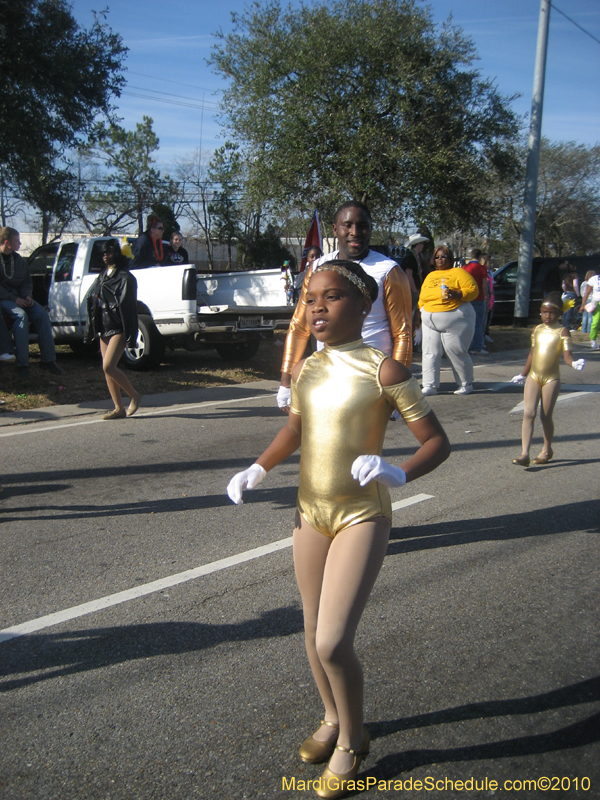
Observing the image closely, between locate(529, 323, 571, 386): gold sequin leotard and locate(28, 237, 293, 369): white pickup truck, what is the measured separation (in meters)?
5.47

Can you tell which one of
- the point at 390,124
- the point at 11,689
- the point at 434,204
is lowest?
the point at 11,689

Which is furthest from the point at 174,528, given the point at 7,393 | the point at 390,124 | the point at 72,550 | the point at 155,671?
the point at 390,124

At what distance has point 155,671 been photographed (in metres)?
3.04

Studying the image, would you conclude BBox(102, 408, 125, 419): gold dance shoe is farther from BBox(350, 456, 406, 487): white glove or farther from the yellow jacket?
BBox(350, 456, 406, 487): white glove

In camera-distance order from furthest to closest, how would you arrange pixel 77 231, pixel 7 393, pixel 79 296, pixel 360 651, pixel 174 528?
pixel 77 231 < pixel 79 296 < pixel 7 393 < pixel 174 528 < pixel 360 651

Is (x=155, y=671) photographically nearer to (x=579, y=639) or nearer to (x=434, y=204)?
(x=579, y=639)

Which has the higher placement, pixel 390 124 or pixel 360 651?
pixel 390 124

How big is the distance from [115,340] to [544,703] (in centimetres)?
640

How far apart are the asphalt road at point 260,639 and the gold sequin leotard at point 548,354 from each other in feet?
2.86

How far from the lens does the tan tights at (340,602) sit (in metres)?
2.19

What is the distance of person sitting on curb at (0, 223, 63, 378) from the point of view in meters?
9.32

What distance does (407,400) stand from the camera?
2.27 meters

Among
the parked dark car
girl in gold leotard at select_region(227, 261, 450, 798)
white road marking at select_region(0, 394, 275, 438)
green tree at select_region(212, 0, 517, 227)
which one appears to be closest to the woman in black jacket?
white road marking at select_region(0, 394, 275, 438)

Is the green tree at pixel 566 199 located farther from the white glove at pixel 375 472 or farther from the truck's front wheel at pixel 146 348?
the white glove at pixel 375 472
